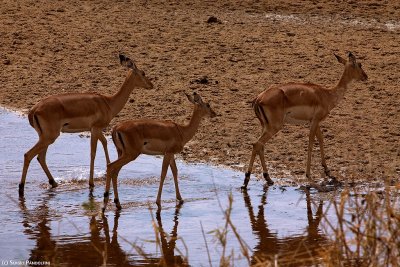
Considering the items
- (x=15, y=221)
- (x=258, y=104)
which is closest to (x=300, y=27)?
(x=258, y=104)

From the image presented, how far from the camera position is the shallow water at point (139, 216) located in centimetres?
886

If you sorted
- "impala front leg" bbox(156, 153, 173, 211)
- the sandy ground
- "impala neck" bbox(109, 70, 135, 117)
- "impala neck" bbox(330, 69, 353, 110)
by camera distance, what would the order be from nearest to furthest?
"impala front leg" bbox(156, 153, 173, 211) < "impala neck" bbox(109, 70, 135, 117) < "impala neck" bbox(330, 69, 353, 110) < the sandy ground

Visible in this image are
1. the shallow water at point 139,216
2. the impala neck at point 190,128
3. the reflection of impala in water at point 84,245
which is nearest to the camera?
the reflection of impala in water at point 84,245

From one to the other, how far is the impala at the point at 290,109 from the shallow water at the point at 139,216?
478mm

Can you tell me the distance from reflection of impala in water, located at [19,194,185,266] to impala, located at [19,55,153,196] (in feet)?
3.27

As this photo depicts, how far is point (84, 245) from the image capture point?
30.1 feet

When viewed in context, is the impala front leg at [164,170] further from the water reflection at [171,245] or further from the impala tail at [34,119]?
the impala tail at [34,119]

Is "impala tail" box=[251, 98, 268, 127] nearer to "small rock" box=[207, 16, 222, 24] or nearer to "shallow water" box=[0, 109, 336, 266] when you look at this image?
"shallow water" box=[0, 109, 336, 266]

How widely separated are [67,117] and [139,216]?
71.6 inches

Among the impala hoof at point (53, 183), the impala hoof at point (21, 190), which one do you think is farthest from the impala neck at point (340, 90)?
the impala hoof at point (21, 190)

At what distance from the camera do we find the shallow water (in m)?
8.86

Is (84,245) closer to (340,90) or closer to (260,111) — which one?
(260,111)

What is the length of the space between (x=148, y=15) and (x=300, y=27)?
2960 mm

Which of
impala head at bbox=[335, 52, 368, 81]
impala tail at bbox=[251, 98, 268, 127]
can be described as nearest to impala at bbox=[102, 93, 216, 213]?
impala tail at bbox=[251, 98, 268, 127]
